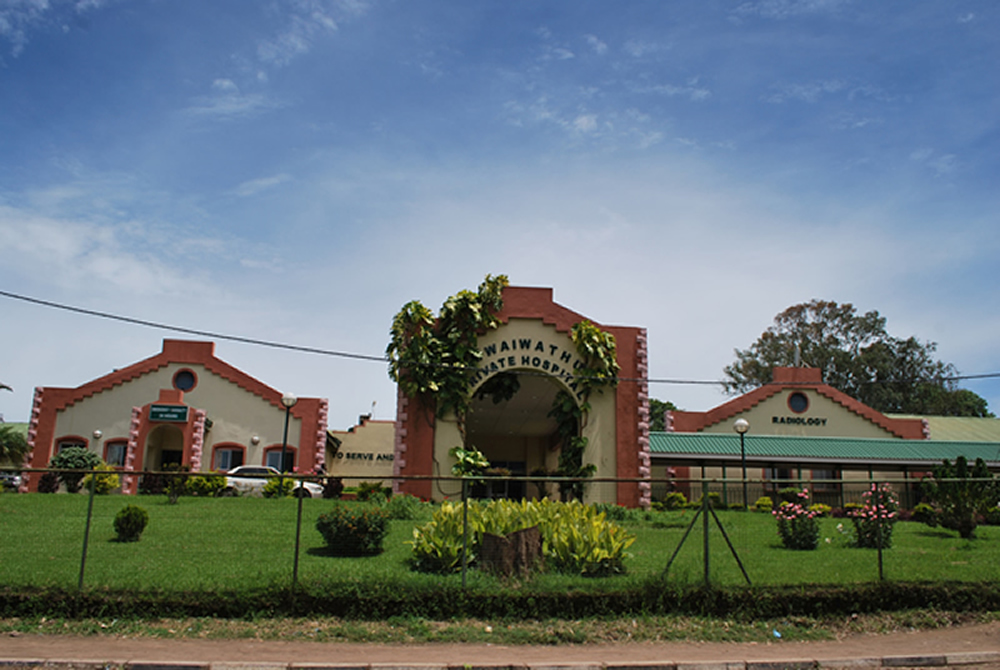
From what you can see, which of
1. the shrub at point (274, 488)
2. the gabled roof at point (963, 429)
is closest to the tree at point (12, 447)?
the shrub at point (274, 488)

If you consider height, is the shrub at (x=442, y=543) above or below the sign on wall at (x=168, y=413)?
below

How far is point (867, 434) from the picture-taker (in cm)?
3962

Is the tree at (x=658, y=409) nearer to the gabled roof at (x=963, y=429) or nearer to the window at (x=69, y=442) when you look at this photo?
the gabled roof at (x=963, y=429)

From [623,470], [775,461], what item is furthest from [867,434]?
[623,470]

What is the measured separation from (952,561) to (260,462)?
2900 centimetres

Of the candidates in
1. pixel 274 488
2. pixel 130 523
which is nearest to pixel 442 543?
pixel 130 523

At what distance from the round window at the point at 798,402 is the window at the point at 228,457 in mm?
27834

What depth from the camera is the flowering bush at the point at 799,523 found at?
1374 centimetres

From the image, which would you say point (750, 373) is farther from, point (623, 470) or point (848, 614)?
point (848, 614)

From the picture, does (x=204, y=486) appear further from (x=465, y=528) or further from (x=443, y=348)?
(x=465, y=528)

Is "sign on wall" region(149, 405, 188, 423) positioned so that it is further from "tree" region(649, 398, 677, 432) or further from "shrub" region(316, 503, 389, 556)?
"tree" region(649, 398, 677, 432)

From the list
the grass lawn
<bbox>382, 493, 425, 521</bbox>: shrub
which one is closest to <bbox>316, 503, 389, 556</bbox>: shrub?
the grass lawn

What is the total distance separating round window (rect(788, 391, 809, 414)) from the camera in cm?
3962

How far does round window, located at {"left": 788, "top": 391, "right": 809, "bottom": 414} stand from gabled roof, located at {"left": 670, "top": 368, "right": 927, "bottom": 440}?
443 mm
